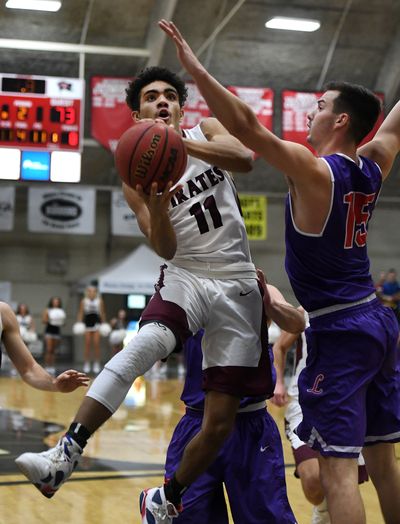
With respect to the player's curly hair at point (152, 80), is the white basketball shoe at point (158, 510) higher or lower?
lower

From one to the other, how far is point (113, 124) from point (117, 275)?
3.64m

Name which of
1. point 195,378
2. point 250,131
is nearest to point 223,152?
point 250,131

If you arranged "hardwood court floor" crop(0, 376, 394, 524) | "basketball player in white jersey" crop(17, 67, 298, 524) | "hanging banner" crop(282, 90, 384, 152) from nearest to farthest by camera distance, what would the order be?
1. "basketball player in white jersey" crop(17, 67, 298, 524)
2. "hardwood court floor" crop(0, 376, 394, 524)
3. "hanging banner" crop(282, 90, 384, 152)

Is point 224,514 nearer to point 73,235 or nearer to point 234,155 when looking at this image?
point 234,155

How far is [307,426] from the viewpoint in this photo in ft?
11.2

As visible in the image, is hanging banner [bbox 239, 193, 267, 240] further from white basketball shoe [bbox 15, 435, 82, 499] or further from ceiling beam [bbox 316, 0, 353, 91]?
white basketball shoe [bbox 15, 435, 82, 499]

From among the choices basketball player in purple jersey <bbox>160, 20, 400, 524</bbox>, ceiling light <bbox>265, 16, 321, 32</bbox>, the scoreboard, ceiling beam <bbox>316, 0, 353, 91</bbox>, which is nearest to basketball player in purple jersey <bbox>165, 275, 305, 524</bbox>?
basketball player in purple jersey <bbox>160, 20, 400, 524</bbox>

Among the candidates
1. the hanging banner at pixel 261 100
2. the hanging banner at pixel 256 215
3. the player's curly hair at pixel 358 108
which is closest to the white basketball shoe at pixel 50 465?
the player's curly hair at pixel 358 108

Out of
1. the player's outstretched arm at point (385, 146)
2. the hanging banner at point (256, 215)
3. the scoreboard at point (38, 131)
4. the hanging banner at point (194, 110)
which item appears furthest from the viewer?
the hanging banner at point (256, 215)

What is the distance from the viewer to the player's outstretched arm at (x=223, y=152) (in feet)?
11.4

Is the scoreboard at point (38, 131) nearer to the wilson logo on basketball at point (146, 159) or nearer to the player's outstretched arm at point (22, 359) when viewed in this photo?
the player's outstretched arm at point (22, 359)

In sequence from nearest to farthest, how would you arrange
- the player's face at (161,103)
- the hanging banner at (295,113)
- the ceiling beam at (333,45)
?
the player's face at (161,103)
the hanging banner at (295,113)
the ceiling beam at (333,45)

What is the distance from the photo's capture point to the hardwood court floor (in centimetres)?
517

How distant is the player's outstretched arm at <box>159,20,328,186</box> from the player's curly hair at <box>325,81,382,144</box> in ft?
1.11
